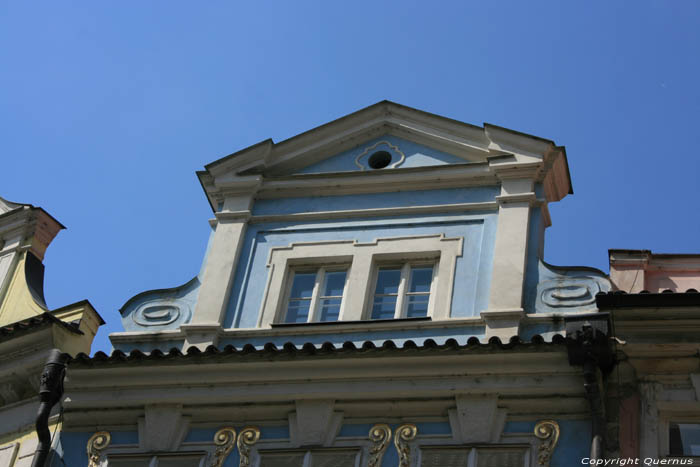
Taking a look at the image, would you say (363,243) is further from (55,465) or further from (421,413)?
(55,465)

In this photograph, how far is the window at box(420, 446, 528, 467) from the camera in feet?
51.2

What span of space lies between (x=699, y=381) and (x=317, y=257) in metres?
5.13

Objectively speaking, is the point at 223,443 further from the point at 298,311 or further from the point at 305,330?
the point at 298,311

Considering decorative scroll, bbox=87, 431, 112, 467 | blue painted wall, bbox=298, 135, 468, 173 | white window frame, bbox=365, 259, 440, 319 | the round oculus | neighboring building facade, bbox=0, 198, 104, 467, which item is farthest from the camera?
the round oculus

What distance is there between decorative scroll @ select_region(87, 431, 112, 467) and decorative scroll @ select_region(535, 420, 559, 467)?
490 cm

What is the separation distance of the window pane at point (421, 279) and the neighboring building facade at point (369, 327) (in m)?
0.02

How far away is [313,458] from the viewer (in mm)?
16125

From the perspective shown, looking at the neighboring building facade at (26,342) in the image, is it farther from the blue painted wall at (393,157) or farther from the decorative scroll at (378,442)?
the decorative scroll at (378,442)

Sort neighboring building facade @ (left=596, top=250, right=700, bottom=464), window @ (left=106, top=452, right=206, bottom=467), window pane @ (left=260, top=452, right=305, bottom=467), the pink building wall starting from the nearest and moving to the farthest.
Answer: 1. neighboring building facade @ (left=596, top=250, right=700, bottom=464)
2. window pane @ (left=260, top=452, right=305, bottom=467)
3. window @ (left=106, top=452, right=206, bottom=467)
4. the pink building wall

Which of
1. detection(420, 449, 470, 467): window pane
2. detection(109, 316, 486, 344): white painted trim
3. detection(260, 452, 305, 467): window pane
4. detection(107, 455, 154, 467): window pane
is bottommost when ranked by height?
detection(107, 455, 154, 467): window pane

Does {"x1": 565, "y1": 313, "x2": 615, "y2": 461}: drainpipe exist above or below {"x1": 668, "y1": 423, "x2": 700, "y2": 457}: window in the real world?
above

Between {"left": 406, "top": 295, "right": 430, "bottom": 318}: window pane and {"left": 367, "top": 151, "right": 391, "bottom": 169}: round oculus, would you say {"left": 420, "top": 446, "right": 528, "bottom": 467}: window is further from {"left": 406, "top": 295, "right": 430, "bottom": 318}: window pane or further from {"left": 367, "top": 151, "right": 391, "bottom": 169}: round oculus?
{"left": 367, "top": 151, "right": 391, "bottom": 169}: round oculus

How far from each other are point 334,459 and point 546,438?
89.8 inches

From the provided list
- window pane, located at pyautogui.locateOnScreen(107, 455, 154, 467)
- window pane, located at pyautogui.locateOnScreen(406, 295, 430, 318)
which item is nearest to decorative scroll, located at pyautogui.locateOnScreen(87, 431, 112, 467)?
window pane, located at pyautogui.locateOnScreen(107, 455, 154, 467)
